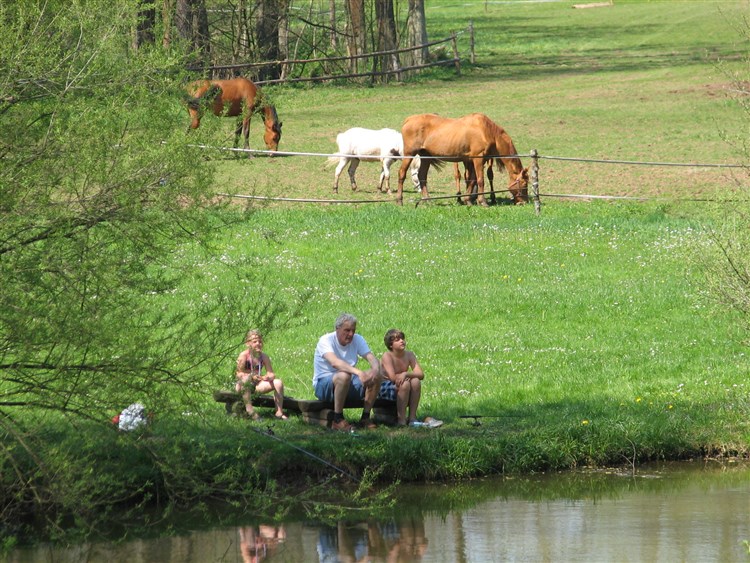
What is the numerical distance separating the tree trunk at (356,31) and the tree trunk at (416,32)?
2.02 m

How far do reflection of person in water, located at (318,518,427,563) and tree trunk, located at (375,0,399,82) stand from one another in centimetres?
3329

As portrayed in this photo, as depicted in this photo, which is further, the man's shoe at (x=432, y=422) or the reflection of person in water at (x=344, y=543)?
the man's shoe at (x=432, y=422)

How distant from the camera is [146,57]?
940 cm

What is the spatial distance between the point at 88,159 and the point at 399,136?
16.7 meters

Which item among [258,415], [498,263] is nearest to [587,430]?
[258,415]

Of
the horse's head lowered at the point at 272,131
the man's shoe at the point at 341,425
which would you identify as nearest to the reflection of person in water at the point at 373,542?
the man's shoe at the point at 341,425

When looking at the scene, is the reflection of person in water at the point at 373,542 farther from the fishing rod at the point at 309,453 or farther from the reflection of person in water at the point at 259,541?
the fishing rod at the point at 309,453

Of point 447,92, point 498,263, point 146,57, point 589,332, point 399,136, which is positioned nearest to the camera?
point 146,57

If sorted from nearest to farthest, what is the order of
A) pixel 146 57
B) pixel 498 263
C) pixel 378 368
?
pixel 146 57 → pixel 378 368 → pixel 498 263

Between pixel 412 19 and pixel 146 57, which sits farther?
pixel 412 19

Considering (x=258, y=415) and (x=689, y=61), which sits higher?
(x=689, y=61)

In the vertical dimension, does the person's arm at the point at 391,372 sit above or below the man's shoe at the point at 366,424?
above

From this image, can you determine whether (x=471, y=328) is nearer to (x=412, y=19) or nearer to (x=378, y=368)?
A: (x=378, y=368)

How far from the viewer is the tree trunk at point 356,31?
135 ft
